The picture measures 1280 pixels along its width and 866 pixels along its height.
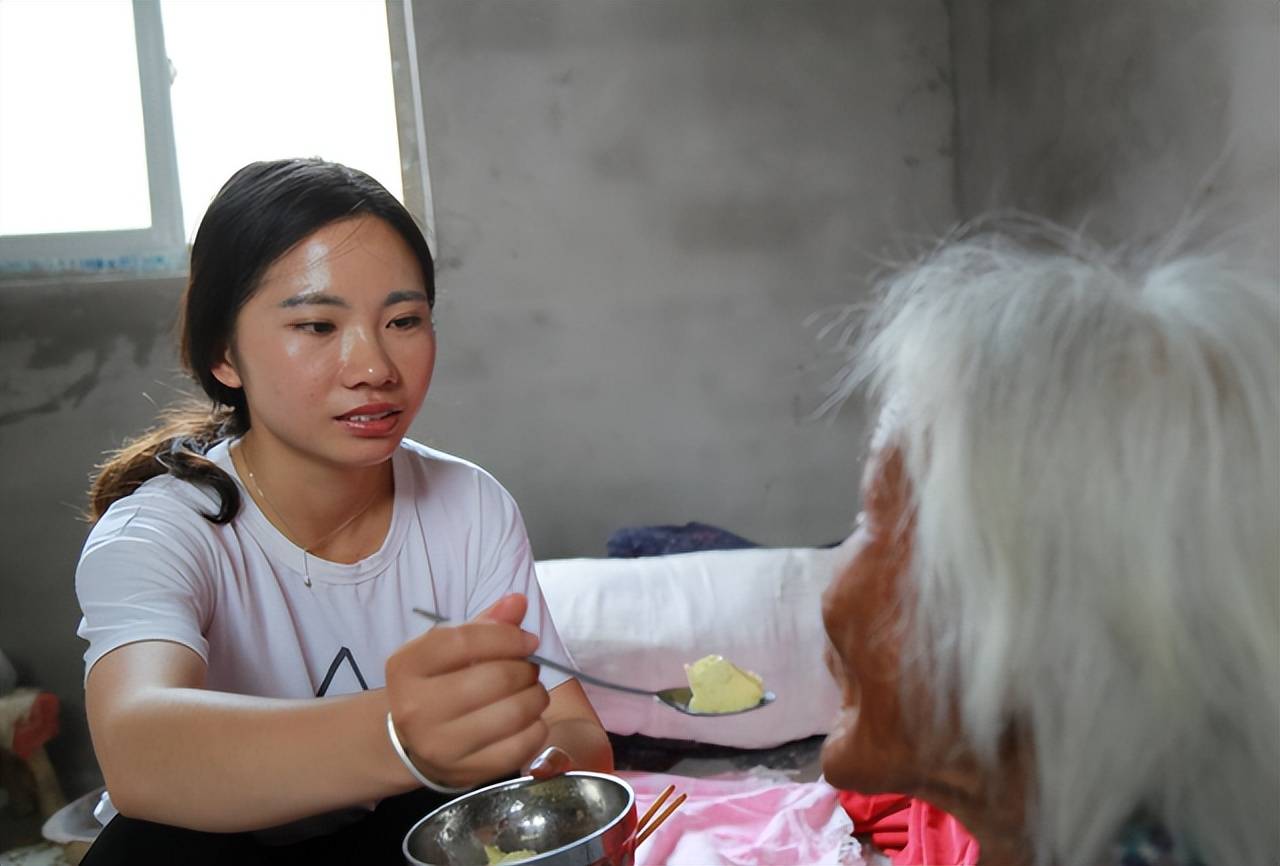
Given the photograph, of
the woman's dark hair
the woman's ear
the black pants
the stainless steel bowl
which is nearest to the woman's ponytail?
the woman's dark hair

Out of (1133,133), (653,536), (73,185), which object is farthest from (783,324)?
(73,185)

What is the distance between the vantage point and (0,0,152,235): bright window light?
350 cm

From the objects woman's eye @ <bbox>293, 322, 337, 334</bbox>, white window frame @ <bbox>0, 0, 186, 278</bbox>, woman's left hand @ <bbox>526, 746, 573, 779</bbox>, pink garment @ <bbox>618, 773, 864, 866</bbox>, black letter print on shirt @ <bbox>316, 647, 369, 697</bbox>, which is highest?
white window frame @ <bbox>0, 0, 186, 278</bbox>

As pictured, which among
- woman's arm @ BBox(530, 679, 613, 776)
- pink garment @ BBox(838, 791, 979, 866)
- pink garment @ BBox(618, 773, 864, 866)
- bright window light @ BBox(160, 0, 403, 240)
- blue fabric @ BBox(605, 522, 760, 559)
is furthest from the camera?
bright window light @ BBox(160, 0, 403, 240)

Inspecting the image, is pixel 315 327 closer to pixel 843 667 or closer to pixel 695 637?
pixel 843 667

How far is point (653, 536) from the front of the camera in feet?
10.4

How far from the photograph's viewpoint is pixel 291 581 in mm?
1598

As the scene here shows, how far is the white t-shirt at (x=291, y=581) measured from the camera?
1383 millimetres

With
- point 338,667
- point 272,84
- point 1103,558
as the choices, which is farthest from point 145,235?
point 1103,558

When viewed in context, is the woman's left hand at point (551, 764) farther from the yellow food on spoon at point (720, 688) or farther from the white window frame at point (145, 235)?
the white window frame at point (145, 235)

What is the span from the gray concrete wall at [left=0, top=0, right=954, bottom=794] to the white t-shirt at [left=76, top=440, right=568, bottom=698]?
171cm

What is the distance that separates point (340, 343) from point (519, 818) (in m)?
0.62

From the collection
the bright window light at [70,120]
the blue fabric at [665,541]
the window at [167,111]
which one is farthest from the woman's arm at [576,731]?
the bright window light at [70,120]

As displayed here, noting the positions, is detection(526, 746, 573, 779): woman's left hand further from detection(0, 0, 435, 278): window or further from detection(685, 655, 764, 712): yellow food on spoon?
detection(0, 0, 435, 278): window
